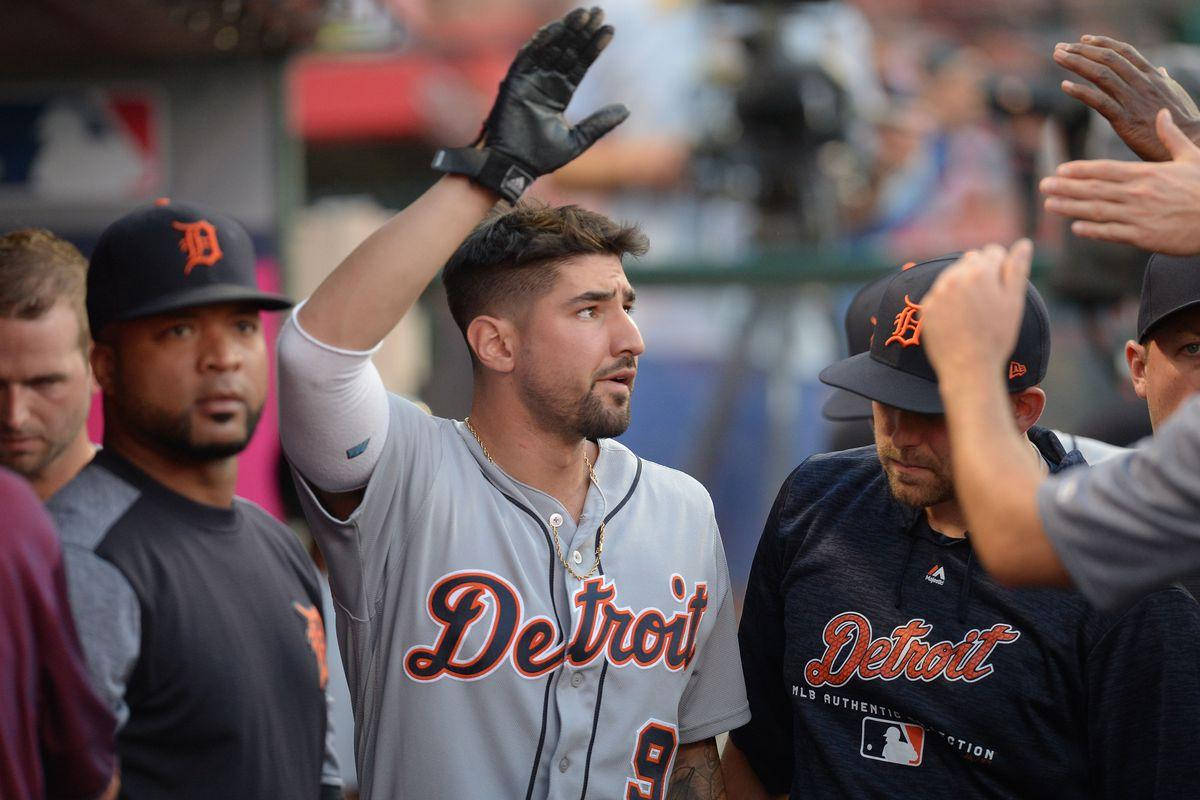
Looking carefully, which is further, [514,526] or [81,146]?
[81,146]

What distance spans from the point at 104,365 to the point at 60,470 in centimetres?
56

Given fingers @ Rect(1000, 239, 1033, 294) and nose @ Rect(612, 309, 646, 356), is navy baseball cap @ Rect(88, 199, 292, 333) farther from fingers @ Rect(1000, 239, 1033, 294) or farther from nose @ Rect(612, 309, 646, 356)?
fingers @ Rect(1000, 239, 1033, 294)

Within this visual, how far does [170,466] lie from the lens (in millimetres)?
2498

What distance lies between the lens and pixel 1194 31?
41.3 ft

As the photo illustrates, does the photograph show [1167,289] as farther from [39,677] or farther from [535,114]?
[39,677]

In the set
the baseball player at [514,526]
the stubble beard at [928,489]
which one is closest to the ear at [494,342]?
the baseball player at [514,526]

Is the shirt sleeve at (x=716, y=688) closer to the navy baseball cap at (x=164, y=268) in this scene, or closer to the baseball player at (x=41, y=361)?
the navy baseball cap at (x=164, y=268)

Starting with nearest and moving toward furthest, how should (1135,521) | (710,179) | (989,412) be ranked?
1. (1135,521)
2. (989,412)
3. (710,179)

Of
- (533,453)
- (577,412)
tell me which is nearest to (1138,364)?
(577,412)

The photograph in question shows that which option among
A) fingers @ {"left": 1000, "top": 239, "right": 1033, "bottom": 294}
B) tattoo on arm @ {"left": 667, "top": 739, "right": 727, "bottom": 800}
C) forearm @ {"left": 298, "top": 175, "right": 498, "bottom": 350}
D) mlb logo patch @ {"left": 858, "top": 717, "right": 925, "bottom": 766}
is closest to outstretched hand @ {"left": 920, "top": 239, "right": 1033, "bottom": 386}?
fingers @ {"left": 1000, "top": 239, "right": 1033, "bottom": 294}

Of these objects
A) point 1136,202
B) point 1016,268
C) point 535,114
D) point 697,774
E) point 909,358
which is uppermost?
point 535,114

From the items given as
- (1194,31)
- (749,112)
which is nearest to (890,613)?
(749,112)

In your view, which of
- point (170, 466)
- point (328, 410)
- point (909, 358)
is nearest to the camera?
point (328, 410)

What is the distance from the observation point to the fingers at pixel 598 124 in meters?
2.61
